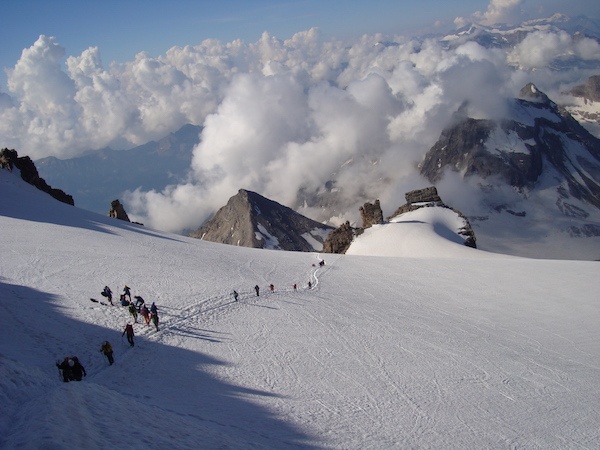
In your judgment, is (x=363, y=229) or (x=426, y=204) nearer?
(x=363, y=229)

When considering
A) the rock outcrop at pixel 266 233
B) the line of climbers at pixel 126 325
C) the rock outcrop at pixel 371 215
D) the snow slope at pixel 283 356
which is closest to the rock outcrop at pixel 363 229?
the rock outcrop at pixel 371 215

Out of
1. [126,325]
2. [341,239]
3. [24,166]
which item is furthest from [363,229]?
[126,325]

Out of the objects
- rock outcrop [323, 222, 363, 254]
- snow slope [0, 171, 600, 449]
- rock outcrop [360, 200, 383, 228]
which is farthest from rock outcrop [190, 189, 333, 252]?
snow slope [0, 171, 600, 449]

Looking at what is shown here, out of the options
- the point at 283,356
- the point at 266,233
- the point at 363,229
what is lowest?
the point at 283,356

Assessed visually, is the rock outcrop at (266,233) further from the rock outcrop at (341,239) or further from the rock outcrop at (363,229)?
the rock outcrop at (363,229)

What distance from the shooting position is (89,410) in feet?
45.0

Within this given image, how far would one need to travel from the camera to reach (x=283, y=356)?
23297 mm

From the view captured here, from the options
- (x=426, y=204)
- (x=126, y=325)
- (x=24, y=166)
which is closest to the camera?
(x=126, y=325)

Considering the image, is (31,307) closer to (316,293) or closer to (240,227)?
(316,293)

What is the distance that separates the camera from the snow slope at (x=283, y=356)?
1545 centimetres

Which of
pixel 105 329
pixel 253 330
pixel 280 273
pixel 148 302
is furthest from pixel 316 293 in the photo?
pixel 105 329

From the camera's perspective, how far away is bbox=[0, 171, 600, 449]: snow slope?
15445 mm

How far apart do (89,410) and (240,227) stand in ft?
579

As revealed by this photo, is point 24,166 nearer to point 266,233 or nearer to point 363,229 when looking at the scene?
point 363,229
